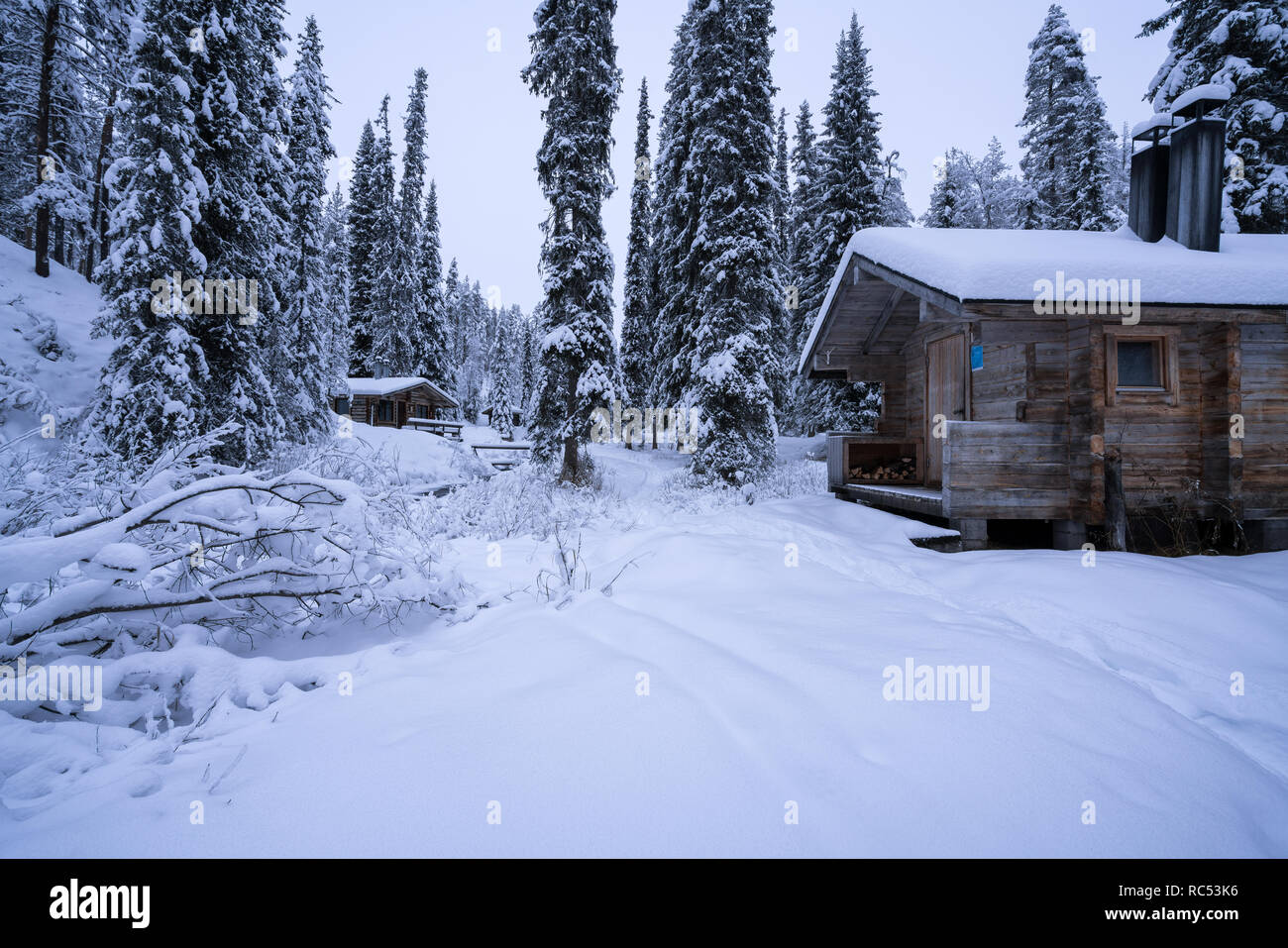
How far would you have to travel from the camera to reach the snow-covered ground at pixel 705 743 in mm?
1927

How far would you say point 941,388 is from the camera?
412 inches

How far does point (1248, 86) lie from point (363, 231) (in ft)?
130

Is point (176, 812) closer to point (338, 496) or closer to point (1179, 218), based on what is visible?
point (338, 496)

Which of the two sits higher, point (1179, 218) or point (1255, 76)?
point (1255, 76)

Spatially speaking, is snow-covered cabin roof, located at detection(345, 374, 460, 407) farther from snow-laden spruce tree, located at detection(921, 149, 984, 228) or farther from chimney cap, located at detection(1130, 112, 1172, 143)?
chimney cap, located at detection(1130, 112, 1172, 143)

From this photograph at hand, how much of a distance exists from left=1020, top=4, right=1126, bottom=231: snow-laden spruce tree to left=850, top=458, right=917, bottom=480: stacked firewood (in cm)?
1739

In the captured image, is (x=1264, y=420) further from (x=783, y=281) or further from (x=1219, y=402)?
(x=783, y=281)

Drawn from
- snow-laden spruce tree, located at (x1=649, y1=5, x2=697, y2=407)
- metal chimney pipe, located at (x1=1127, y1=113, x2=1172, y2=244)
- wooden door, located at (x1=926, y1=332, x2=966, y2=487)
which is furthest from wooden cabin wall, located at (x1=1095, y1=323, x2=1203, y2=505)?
snow-laden spruce tree, located at (x1=649, y1=5, x2=697, y2=407)

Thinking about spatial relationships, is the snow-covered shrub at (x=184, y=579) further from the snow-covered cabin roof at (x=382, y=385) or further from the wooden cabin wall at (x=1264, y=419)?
the snow-covered cabin roof at (x=382, y=385)

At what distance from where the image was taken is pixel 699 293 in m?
16.0

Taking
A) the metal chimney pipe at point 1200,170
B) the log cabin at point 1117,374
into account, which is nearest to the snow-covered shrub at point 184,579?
the log cabin at point 1117,374

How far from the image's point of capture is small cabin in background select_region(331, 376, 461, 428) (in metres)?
32.6
